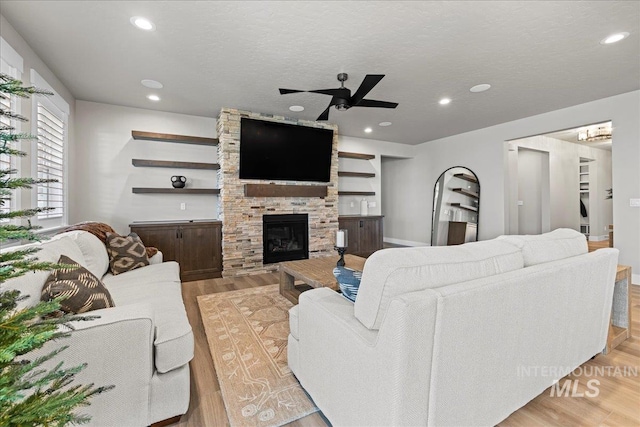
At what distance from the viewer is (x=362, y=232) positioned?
5754mm

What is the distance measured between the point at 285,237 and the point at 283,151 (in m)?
1.45

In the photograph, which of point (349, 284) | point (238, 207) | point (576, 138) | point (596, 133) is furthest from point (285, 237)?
point (576, 138)

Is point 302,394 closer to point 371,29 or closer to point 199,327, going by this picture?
point 199,327

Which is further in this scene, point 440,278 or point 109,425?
point 109,425

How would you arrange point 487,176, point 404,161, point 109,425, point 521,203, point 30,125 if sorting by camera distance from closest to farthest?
point 109,425, point 30,125, point 487,176, point 521,203, point 404,161

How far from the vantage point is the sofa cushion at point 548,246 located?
1.52 m

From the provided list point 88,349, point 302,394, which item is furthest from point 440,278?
point 88,349

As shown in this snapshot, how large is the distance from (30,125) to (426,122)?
526cm

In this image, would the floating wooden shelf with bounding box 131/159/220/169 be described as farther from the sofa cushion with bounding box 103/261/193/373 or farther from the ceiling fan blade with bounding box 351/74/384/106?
the ceiling fan blade with bounding box 351/74/384/106

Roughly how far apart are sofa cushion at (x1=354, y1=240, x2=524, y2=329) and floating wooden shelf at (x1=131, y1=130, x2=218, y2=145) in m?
4.12

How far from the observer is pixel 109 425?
1.29 metres

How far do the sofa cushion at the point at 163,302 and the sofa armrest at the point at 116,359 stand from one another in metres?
0.08

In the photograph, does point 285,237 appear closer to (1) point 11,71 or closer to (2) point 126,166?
(2) point 126,166

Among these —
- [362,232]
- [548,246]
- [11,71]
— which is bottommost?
[362,232]
